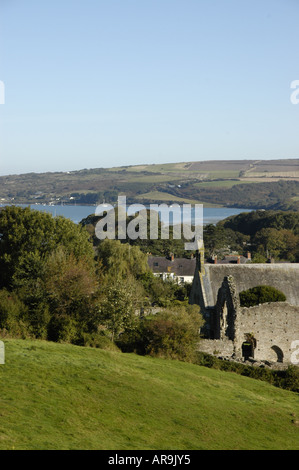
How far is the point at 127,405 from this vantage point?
773 inches

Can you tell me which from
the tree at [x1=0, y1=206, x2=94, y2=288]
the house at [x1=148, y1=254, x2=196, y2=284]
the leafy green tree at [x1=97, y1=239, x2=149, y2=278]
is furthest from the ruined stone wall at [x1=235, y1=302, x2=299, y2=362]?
the house at [x1=148, y1=254, x2=196, y2=284]

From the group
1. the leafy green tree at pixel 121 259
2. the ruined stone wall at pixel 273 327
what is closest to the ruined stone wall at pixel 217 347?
the ruined stone wall at pixel 273 327

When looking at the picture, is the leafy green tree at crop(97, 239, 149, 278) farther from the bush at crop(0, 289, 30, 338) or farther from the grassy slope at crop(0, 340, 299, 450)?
the grassy slope at crop(0, 340, 299, 450)

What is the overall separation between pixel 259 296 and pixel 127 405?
17922mm

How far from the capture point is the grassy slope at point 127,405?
1653 cm

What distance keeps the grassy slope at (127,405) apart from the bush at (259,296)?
387 inches

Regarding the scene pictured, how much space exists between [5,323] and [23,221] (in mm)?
13897

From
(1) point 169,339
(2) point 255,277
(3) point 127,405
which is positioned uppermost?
(2) point 255,277

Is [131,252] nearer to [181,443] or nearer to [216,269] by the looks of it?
[216,269]

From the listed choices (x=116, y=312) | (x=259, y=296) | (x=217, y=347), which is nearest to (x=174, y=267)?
(x=259, y=296)

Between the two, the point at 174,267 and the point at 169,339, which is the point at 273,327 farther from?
the point at 174,267

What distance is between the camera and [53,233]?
40.8m

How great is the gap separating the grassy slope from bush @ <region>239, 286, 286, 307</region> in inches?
387
